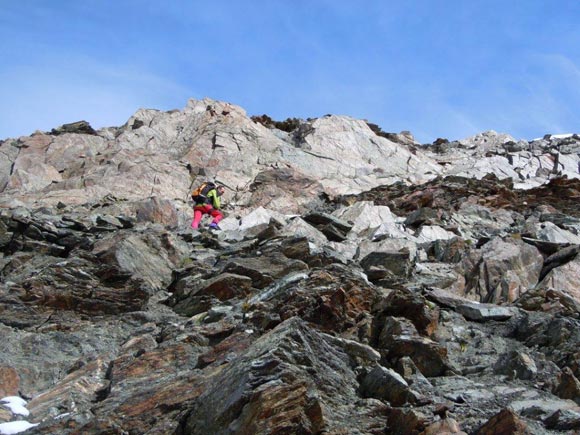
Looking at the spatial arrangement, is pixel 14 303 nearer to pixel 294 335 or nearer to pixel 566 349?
pixel 294 335

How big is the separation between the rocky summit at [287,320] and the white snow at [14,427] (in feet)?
0.12

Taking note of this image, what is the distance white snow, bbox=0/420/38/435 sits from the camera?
347 inches

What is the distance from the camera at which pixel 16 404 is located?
981 cm

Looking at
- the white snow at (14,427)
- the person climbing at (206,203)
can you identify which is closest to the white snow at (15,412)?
the white snow at (14,427)

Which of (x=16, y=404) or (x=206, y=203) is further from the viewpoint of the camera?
(x=206, y=203)

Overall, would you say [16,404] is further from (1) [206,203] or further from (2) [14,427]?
(1) [206,203]

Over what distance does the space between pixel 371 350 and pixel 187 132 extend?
31.6 meters

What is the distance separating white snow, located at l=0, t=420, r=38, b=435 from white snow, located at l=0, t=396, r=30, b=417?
1.15ft

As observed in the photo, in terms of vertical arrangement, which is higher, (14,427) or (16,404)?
(16,404)

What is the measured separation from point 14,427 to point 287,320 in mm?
3697

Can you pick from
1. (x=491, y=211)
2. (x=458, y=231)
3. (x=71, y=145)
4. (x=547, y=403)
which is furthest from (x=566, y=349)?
(x=71, y=145)

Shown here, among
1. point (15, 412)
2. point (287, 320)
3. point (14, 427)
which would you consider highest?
point (287, 320)

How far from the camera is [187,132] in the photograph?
40.2 m

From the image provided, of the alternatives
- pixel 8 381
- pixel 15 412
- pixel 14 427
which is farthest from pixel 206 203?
pixel 14 427
